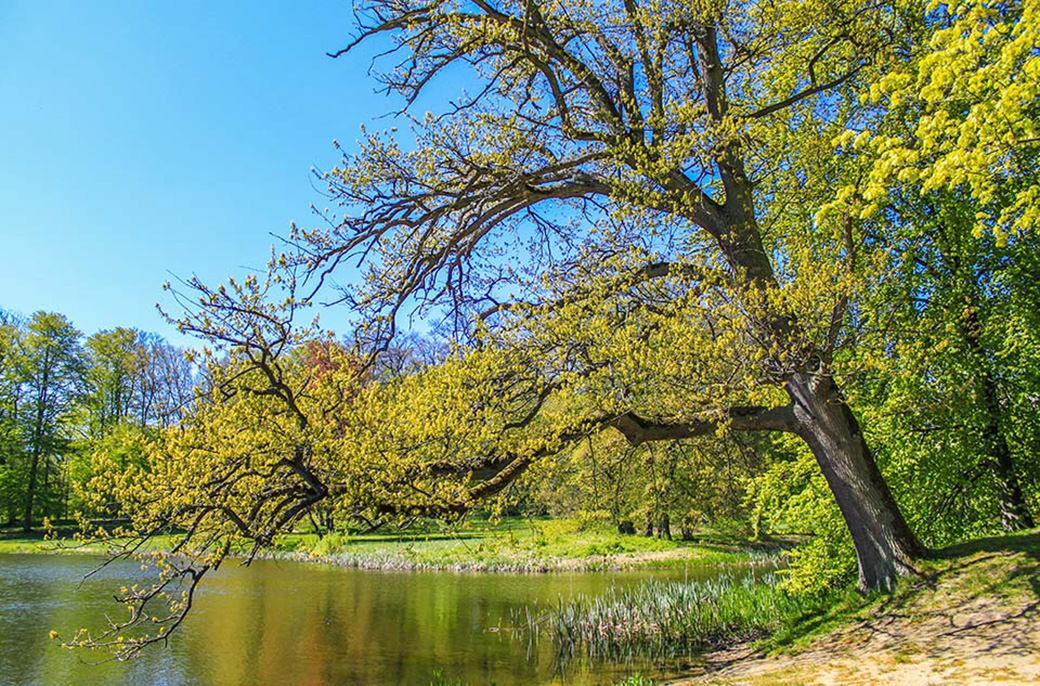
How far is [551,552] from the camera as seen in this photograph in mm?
22812

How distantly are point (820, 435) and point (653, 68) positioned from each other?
202 inches

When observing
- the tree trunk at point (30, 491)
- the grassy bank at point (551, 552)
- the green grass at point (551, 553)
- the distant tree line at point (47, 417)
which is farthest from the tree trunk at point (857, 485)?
the tree trunk at point (30, 491)

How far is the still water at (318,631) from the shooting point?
920 cm

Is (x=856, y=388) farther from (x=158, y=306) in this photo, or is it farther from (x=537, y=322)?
(x=158, y=306)

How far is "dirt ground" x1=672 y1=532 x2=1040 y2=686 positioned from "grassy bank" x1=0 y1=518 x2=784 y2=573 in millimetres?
12451

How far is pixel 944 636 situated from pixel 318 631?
10200 mm

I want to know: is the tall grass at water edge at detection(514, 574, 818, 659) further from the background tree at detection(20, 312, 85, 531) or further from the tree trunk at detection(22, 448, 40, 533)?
the background tree at detection(20, 312, 85, 531)

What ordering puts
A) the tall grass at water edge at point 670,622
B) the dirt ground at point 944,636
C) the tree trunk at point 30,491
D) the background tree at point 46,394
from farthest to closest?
the background tree at point 46,394 → the tree trunk at point 30,491 → the tall grass at water edge at point 670,622 → the dirt ground at point 944,636

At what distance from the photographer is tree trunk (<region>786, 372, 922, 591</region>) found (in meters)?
7.27

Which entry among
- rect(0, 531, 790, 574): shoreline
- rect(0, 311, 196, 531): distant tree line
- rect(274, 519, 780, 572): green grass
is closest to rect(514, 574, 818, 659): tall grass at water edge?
rect(0, 531, 790, 574): shoreline

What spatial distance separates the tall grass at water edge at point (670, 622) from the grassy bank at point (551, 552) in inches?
335

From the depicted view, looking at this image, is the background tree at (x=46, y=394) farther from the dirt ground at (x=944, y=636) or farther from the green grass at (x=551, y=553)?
the dirt ground at (x=944, y=636)

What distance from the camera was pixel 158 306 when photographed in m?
4.88

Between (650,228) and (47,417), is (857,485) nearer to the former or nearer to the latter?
(650,228)
